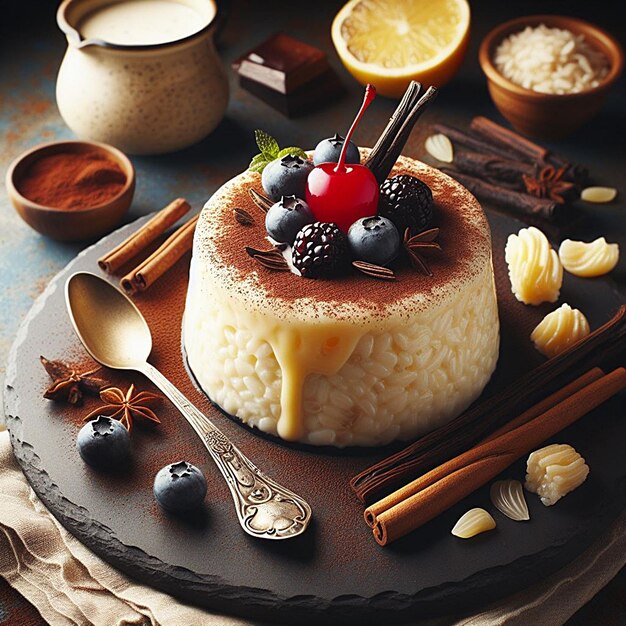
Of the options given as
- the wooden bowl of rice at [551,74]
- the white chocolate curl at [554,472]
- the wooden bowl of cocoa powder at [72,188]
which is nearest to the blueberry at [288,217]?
the white chocolate curl at [554,472]

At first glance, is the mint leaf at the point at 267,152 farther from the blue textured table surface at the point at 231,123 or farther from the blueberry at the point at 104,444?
the blueberry at the point at 104,444

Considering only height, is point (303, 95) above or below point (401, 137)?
below

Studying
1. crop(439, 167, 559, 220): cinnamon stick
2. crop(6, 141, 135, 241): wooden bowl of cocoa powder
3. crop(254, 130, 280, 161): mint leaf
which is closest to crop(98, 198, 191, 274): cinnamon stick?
crop(6, 141, 135, 241): wooden bowl of cocoa powder

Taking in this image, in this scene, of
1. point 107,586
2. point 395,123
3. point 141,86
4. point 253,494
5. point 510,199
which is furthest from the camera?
A: point 141,86

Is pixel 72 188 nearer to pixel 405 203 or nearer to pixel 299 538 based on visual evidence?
pixel 405 203

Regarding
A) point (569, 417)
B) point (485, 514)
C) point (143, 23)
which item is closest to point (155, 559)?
point (485, 514)

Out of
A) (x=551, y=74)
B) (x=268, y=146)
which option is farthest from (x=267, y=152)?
(x=551, y=74)

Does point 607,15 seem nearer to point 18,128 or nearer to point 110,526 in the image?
point 18,128

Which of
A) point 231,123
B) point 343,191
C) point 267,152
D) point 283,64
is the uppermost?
point 343,191
